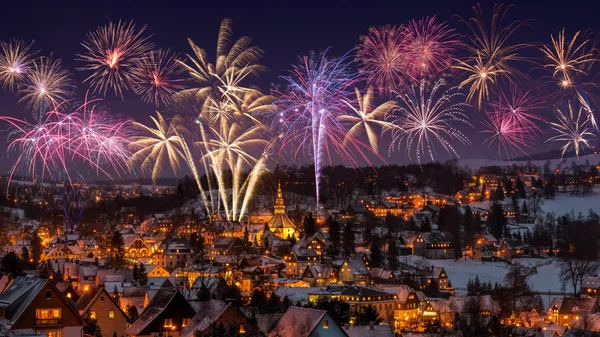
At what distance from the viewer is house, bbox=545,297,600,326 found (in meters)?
55.6

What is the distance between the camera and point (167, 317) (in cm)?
3219

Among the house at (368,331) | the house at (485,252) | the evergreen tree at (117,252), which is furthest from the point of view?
the house at (485,252)

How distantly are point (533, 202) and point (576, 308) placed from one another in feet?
230

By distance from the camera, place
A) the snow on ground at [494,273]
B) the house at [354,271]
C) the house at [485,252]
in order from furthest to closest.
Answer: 1. the house at [485,252]
2. the snow on ground at [494,273]
3. the house at [354,271]

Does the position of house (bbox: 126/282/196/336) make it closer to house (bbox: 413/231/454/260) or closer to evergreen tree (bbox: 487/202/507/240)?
house (bbox: 413/231/454/260)

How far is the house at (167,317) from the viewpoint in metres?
32.0

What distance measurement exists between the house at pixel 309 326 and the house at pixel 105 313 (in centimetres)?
1010

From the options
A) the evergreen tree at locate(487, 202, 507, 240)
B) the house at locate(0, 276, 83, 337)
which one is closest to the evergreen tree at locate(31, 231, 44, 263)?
the house at locate(0, 276, 83, 337)

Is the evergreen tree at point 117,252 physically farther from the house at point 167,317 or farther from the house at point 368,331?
the house at point 368,331

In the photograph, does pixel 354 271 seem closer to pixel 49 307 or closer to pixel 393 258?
pixel 393 258

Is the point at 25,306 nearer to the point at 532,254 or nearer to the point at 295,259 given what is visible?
the point at 295,259

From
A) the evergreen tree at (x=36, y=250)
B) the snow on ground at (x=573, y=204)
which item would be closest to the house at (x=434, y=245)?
the snow on ground at (x=573, y=204)

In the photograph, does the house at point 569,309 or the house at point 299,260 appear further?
the house at point 299,260

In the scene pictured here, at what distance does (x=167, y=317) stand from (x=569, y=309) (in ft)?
114
